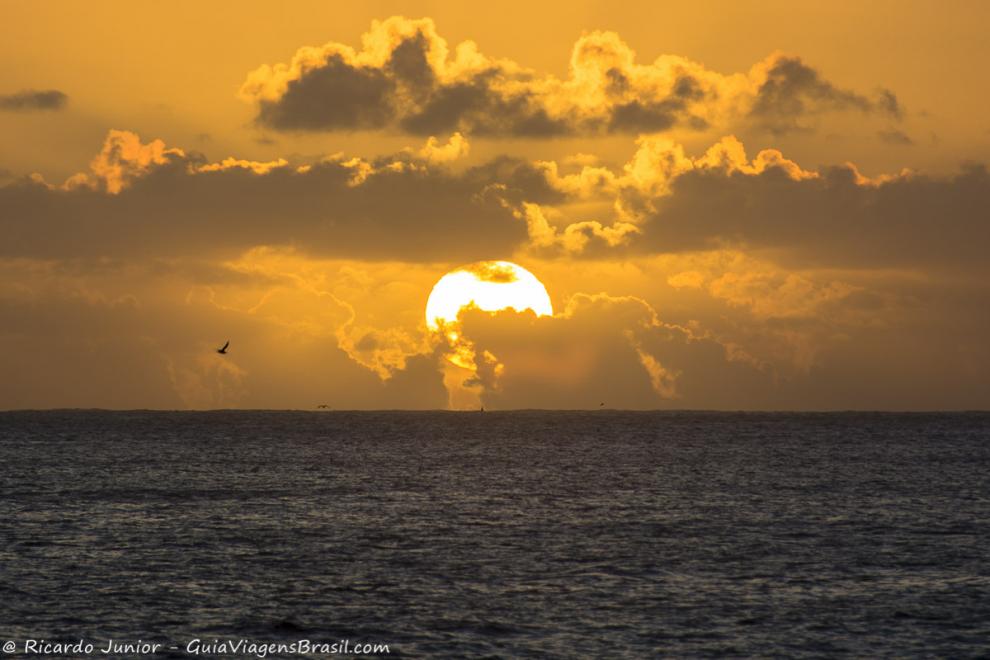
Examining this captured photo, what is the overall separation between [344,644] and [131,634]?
8572 mm

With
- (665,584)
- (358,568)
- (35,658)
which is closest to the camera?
(35,658)

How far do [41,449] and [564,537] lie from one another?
137 meters

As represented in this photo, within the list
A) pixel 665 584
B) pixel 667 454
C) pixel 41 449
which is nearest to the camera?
pixel 665 584

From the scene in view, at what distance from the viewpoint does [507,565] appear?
6631cm

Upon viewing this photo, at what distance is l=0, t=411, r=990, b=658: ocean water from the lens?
166 feet

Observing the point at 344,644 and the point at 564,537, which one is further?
the point at 564,537

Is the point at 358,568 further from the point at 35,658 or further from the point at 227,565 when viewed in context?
the point at 35,658

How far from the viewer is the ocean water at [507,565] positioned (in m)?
50.5

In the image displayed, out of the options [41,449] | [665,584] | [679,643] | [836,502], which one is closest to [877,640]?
[679,643]

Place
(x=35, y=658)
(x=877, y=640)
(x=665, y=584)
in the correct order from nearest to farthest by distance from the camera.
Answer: (x=35, y=658)
(x=877, y=640)
(x=665, y=584)

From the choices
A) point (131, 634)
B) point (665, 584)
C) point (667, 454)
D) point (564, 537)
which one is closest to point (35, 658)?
point (131, 634)

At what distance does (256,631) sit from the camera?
166ft

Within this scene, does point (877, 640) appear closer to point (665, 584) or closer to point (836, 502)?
point (665, 584)

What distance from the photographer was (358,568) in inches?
2566
